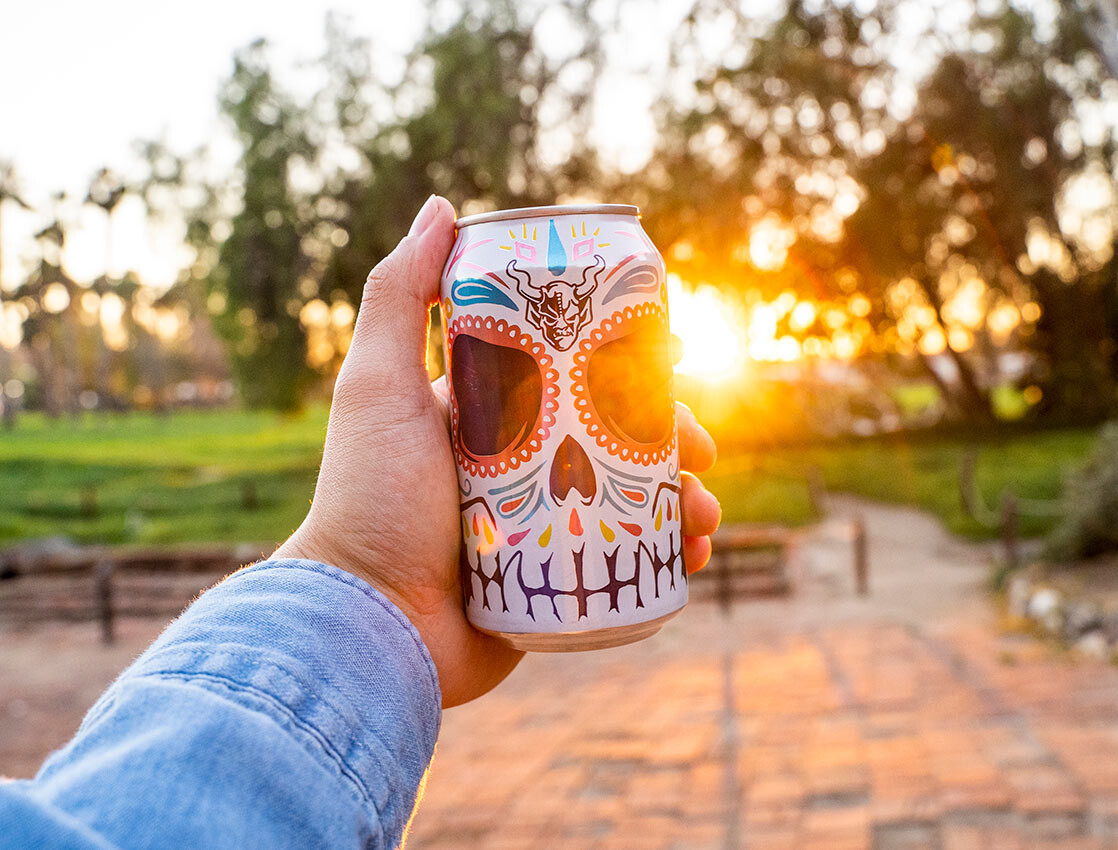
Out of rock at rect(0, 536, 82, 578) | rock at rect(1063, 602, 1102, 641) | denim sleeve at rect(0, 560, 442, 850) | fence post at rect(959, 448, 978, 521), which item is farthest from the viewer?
fence post at rect(959, 448, 978, 521)

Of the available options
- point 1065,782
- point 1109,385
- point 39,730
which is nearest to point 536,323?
point 1065,782

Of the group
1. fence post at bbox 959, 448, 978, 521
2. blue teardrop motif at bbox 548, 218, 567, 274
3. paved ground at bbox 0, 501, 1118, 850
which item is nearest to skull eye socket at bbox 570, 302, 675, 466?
blue teardrop motif at bbox 548, 218, 567, 274

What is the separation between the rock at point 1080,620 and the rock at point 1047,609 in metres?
0.09

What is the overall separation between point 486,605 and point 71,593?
10.5 m

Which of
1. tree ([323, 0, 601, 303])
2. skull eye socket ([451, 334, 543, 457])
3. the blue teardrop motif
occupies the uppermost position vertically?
tree ([323, 0, 601, 303])

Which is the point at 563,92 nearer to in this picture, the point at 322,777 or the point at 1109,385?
the point at 1109,385

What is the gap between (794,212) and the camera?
16109mm

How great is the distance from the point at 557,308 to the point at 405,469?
0.41 m

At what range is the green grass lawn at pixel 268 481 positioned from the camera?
1401cm

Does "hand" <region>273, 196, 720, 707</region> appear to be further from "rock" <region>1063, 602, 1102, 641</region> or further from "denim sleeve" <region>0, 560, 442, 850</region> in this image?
"rock" <region>1063, 602, 1102, 641</region>

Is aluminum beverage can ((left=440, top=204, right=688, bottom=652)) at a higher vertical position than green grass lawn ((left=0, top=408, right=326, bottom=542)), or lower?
higher

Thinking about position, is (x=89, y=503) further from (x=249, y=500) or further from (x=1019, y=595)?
(x=1019, y=595)

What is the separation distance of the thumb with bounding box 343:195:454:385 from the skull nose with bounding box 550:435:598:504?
13.7 inches

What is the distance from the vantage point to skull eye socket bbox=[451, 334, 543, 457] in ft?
5.23
